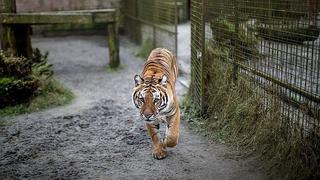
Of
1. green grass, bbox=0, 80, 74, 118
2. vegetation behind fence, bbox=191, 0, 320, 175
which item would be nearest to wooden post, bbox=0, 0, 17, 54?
green grass, bbox=0, 80, 74, 118

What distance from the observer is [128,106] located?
24.8 feet

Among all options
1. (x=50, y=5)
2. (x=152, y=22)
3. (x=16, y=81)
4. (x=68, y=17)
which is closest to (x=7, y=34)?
(x=68, y=17)

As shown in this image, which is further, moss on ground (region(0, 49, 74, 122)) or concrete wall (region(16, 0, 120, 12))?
concrete wall (region(16, 0, 120, 12))

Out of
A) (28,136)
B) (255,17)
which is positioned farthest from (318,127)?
(28,136)

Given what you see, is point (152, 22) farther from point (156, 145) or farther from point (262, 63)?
point (156, 145)

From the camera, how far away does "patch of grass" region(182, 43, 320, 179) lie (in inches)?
174

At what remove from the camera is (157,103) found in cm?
496

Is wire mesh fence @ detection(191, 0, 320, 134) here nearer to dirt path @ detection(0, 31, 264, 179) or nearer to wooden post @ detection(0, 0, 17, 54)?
dirt path @ detection(0, 31, 264, 179)

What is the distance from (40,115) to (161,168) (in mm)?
Answer: 2796

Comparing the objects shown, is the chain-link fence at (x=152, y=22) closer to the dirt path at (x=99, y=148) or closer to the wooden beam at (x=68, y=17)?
the wooden beam at (x=68, y=17)

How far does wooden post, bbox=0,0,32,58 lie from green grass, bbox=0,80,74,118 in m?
0.95

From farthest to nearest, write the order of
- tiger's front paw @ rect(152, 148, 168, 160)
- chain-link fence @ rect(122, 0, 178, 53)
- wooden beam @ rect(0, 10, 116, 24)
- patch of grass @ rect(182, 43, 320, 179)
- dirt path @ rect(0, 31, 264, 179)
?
chain-link fence @ rect(122, 0, 178, 53)
wooden beam @ rect(0, 10, 116, 24)
tiger's front paw @ rect(152, 148, 168, 160)
dirt path @ rect(0, 31, 264, 179)
patch of grass @ rect(182, 43, 320, 179)

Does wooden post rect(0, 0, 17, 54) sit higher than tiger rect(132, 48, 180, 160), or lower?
higher

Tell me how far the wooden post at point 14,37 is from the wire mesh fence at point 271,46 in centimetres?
346
